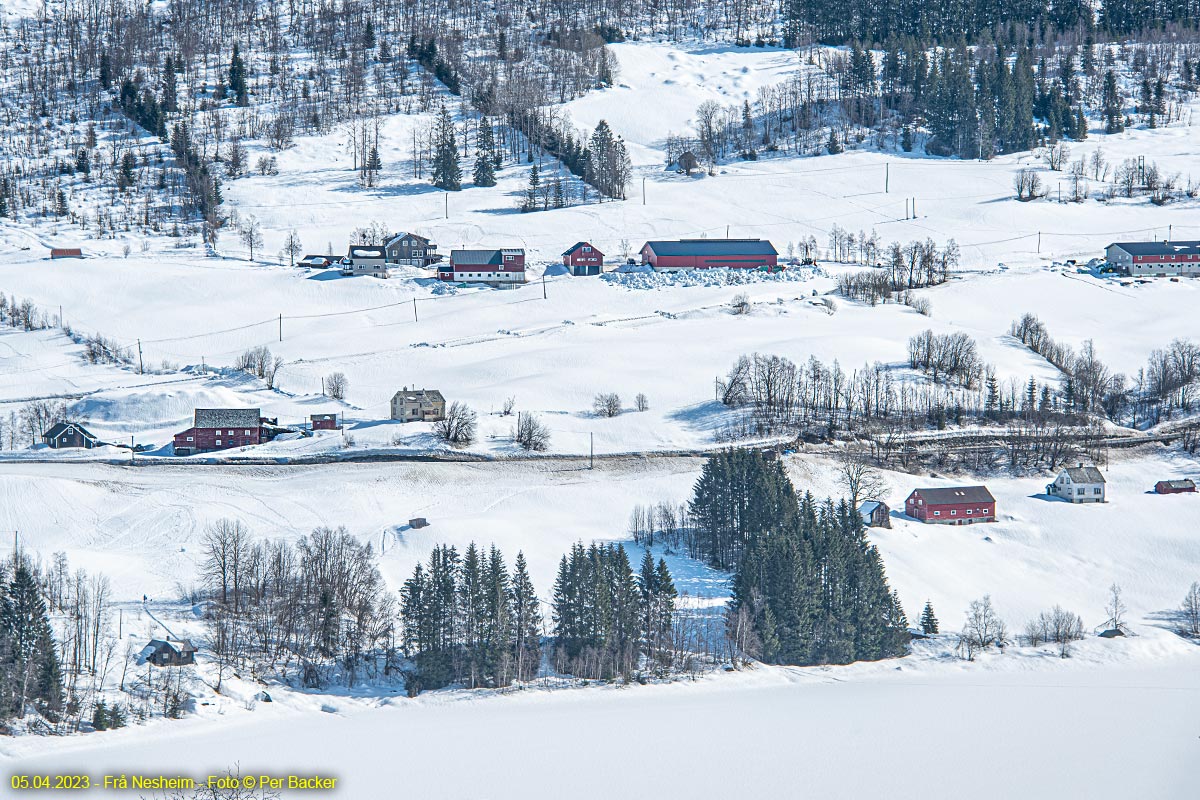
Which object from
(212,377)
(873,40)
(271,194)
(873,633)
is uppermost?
(873,40)

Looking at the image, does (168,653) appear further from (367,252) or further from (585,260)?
(585,260)

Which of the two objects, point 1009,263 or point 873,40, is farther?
point 873,40

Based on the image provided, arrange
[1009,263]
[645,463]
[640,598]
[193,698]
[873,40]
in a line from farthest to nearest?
1. [873,40]
2. [1009,263]
3. [645,463]
4. [640,598]
5. [193,698]

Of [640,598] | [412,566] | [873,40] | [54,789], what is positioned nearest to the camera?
[54,789]

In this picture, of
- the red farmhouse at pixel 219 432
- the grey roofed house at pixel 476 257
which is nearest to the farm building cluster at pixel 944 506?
the red farmhouse at pixel 219 432

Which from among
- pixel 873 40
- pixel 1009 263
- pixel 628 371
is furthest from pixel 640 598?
pixel 873 40

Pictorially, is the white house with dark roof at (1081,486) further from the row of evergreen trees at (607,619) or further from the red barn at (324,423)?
the red barn at (324,423)

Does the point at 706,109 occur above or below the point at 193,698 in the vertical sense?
above

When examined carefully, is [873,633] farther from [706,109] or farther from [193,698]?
[706,109]
